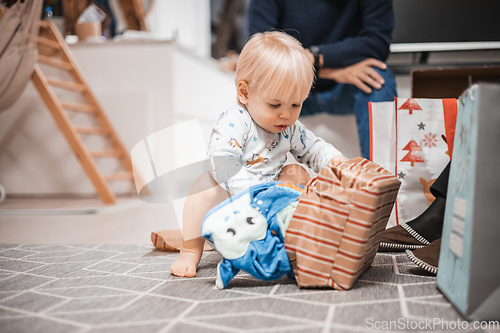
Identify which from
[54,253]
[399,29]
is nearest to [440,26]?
[399,29]

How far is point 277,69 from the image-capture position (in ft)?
2.50

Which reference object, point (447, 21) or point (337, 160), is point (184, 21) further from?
point (337, 160)

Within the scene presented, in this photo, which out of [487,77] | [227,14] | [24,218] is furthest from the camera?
[227,14]

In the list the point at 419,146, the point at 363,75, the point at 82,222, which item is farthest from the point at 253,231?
the point at 82,222

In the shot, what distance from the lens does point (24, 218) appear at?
1512mm

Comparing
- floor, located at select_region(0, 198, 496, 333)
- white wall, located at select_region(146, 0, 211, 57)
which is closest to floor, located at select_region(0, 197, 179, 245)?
floor, located at select_region(0, 198, 496, 333)

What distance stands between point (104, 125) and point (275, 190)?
5.38ft

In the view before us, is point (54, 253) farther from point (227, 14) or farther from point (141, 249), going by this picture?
point (227, 14)

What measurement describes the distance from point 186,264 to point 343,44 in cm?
101

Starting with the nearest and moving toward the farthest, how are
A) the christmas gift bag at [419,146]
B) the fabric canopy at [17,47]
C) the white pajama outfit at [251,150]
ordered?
the white pajama outfit at [251,150] → the christmas gift bag at [419,146] → the fabric canopy at [17,47]

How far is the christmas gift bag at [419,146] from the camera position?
3.12 ft

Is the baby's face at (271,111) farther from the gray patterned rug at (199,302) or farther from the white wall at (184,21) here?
the white wall at (184,21)

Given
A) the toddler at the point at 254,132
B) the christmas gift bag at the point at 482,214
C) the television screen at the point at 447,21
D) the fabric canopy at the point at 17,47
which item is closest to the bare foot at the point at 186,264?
the toddler at the point at 254,132

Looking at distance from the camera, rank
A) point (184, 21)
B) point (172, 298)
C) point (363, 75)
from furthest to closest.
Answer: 1. point (184, 21)
2. point (363, 75)
3. point (172, 298)
